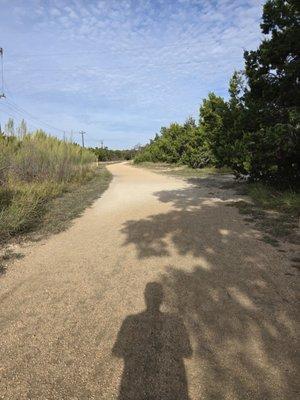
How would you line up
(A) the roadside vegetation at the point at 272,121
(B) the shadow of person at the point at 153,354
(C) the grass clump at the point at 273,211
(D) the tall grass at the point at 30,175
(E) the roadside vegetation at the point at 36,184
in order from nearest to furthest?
(B) the shadow of person at the point at 153,354 → (C) the grass clump at the point at 273,211 → (D) the tall grass at the point at 30,175 → (E) the roadside vegetation at the point at 36,184 → (A) the roadside vegetation at the point at 272,121

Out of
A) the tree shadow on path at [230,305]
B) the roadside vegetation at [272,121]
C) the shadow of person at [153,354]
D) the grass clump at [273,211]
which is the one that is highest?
the roadside vegetation at [272,121]

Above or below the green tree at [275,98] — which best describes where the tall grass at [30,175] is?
below

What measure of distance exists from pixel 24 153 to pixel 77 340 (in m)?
11.1

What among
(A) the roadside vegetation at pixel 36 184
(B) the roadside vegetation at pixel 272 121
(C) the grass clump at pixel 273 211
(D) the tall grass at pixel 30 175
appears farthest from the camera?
(B) the roadside vegetation at pixel 272 121

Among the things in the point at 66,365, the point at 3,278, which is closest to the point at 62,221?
the point at 3,278

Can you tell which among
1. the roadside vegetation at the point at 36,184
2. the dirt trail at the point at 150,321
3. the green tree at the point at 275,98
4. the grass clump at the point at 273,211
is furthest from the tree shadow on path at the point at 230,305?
the green tree at the point at 275,98

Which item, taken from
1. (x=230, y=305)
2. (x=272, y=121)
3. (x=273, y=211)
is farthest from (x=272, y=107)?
(x=230, y=305)

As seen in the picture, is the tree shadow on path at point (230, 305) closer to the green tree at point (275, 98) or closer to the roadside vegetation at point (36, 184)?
the roadside vegetation at point (36, 184)

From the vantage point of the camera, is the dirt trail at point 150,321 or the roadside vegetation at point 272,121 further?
the roadside vegetation at point 272,121

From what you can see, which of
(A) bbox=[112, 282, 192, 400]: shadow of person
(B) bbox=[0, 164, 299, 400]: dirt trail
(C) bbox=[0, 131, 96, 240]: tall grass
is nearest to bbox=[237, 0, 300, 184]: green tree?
(B) bbox=[0, 164, 299, 400]: dirt trail

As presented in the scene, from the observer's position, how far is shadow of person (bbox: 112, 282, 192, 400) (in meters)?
2.68

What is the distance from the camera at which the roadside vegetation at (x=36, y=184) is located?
25.0 feet

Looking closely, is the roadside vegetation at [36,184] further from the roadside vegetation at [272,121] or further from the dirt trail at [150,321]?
the roadside vegetation at [272,121]

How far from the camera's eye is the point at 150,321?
363 cm
